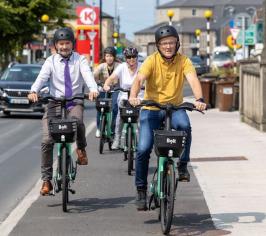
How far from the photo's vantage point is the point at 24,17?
2068 inches

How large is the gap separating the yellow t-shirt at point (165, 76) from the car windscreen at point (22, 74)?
19.3m

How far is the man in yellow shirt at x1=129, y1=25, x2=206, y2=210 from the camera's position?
9.12m

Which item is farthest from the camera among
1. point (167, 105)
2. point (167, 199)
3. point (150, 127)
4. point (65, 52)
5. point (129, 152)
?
point (129, 152)

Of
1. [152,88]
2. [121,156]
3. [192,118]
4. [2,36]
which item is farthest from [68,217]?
[2,36]

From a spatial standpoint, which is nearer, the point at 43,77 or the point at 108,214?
the point at 108,214

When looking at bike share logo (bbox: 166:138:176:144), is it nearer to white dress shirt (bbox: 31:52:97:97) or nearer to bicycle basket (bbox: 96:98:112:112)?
white dress shirt (bbox: 31:52:97:97)

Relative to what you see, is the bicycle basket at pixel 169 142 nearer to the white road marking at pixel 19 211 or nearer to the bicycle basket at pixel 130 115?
the white road marking at pixel 19 211

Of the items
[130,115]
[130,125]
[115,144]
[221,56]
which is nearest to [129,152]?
[130,125]

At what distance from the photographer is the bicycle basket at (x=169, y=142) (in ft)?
28.9

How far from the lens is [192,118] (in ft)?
89.6

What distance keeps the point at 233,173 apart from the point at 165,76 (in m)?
4.50

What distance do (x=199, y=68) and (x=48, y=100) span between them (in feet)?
165

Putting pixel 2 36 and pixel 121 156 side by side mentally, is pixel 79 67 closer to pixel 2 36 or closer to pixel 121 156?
pixel 121 156

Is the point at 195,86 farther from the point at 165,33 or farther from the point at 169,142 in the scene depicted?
the point at 169,142
